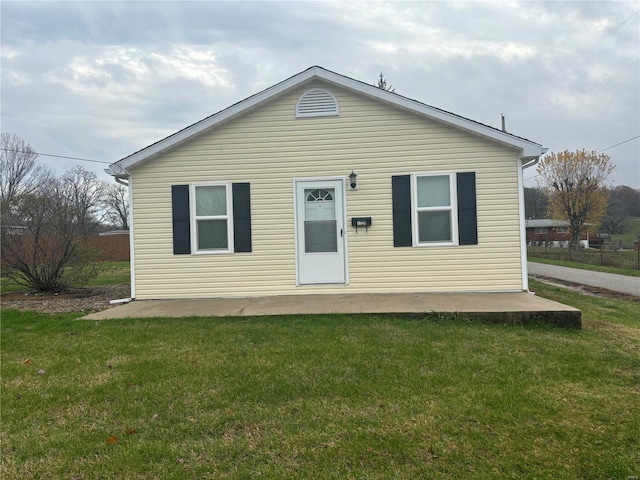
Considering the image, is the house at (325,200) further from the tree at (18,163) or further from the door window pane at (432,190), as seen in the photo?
the tree at (18,163)

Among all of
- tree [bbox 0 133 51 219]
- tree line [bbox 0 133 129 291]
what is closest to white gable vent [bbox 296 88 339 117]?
tree line [bbox 0 133 129 291]

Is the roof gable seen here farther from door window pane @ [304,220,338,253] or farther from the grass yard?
the grass yard

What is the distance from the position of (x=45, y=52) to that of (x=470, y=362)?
1439cm

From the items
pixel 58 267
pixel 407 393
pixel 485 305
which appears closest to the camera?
pixel 407 393

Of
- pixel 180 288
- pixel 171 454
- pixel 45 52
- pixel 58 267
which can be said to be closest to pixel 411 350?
pixel 171 454

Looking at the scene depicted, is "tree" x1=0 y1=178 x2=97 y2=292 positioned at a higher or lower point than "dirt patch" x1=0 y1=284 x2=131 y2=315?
higher

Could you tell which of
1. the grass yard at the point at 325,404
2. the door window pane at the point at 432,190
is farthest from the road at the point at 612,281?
the grass yard at the point at 325,404

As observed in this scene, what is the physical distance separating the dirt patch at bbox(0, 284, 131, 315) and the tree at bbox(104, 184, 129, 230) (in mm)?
32089

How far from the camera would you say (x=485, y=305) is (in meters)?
5.88

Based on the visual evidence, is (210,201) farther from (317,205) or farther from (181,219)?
(317,205)

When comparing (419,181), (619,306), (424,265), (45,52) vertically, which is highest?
(45,52)

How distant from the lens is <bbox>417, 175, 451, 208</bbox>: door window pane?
24.1ft

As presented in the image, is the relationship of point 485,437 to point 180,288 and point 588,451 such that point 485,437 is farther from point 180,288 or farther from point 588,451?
point 180,288

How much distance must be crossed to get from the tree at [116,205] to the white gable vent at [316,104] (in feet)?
119
